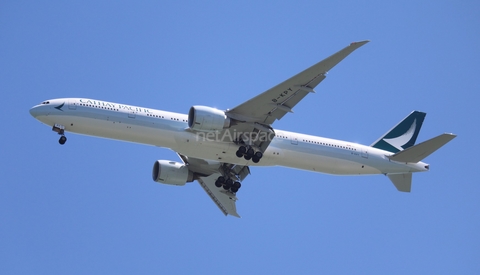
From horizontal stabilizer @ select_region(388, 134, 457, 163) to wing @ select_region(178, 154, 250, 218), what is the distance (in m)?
9.49

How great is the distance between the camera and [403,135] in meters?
46.9

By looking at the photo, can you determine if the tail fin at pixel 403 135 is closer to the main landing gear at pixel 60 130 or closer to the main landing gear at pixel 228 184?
the main landing gear at pixel 228 184

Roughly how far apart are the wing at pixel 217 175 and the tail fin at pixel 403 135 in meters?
9.09

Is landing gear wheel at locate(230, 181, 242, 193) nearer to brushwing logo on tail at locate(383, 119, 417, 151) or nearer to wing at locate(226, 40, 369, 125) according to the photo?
wing at locate(226, 40, 369, 125)

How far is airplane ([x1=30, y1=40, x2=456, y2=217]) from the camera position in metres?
37.8

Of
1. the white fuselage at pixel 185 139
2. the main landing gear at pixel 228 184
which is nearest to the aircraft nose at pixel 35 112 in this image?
the white fuselage at pixel 185 139

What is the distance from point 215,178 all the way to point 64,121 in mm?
13286

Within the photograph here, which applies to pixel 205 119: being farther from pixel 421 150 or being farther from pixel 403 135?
pixel 403 135

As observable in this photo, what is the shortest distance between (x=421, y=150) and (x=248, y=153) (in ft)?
34.4

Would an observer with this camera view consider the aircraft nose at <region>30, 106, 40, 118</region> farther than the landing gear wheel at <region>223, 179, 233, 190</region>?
No

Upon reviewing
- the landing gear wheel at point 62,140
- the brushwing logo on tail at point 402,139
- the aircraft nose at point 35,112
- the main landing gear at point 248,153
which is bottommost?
the landing gear wheel at point 62,140

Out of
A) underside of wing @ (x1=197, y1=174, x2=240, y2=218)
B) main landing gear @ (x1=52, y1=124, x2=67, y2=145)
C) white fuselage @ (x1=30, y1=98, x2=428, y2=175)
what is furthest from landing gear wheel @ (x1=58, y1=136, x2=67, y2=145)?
underside of wing @ (x1=197, y1=174, x2=240, y2=218)

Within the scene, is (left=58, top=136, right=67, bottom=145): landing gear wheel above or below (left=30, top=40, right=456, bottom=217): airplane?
below

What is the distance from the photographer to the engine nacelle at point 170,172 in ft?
150
